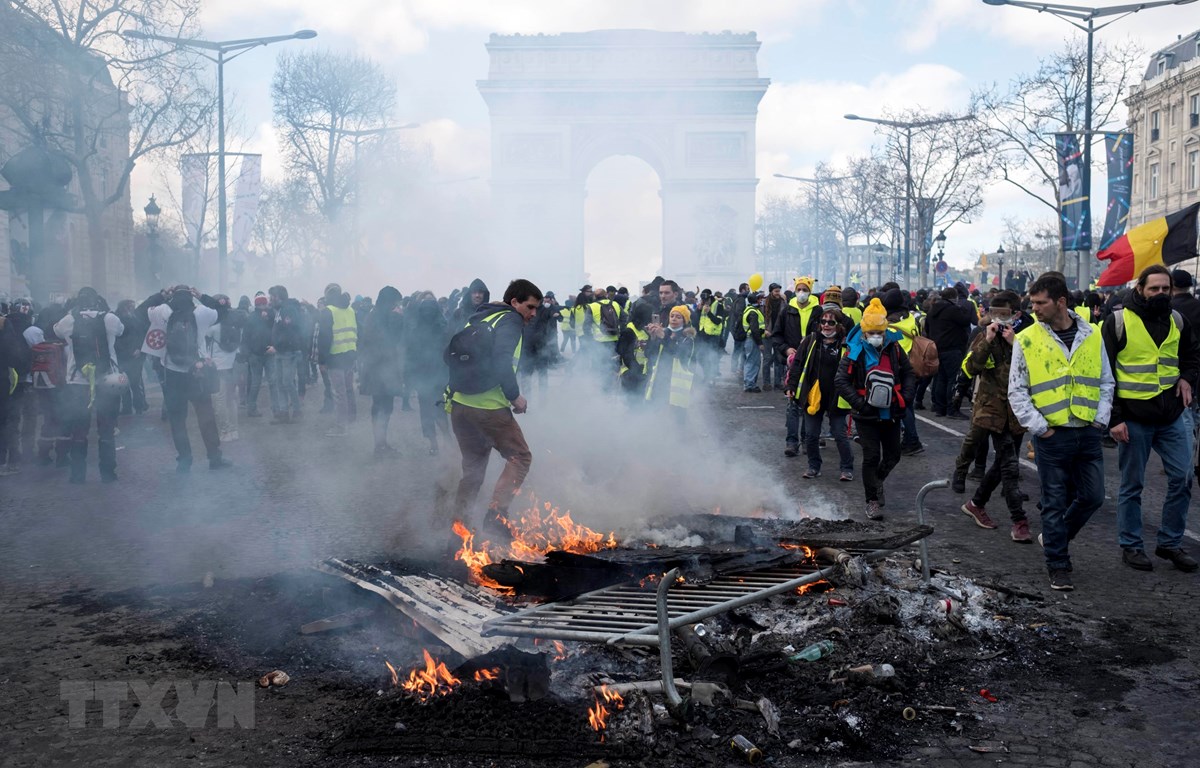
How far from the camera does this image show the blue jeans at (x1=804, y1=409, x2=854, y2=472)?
28.9 ft

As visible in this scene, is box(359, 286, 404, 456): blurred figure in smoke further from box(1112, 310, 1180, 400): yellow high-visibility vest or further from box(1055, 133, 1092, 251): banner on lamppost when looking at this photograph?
box(1055, 133, 1092, 251): banner on lamppost

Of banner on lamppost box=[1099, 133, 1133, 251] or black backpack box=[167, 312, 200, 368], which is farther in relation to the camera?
banner on lamppost box=[1099, 133, 1133, 251]

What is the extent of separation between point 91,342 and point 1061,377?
27.2 ft

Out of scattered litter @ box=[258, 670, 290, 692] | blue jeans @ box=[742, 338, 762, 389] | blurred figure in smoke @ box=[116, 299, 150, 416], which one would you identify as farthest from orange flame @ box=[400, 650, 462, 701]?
blue jeans @ box=[742, 338, 762, 389]

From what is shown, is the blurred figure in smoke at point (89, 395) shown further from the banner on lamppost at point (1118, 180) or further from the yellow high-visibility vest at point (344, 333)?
the banner on lamppost at point (1118, 180)

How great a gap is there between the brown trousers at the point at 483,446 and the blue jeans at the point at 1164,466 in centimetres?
362

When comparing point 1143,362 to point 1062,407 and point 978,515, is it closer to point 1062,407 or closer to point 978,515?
point 1062,407

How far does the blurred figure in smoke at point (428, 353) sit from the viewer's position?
36.3 ft

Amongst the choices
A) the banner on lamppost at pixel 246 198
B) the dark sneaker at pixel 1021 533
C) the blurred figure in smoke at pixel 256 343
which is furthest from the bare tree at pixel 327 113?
the dark sneaker at pixel 1021 533

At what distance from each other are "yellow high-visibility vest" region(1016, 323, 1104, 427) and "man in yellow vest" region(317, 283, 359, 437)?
29.2 feet

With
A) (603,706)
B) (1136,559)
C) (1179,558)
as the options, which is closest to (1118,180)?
(1179,558)

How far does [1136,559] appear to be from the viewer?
5.86 metres

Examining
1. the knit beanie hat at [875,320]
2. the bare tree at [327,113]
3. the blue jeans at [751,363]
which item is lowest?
the blue jeans at [751,363]

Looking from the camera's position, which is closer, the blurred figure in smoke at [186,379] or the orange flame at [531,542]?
the orange flame at [531,542]
